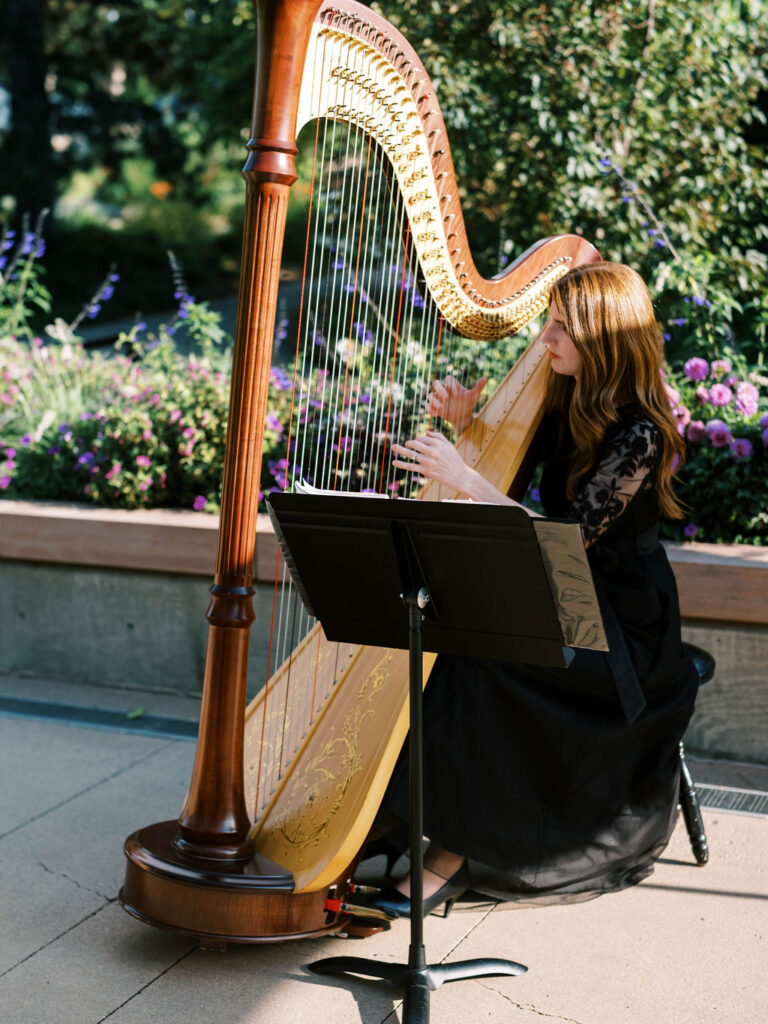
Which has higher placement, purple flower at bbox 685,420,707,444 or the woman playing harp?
purple flower at bbox 685,420,707,444

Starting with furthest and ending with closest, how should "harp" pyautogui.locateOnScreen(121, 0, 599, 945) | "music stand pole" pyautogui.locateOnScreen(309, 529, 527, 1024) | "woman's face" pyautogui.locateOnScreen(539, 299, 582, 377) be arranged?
"woman's face" pyautogui.locateOnScreen(539, 299, 582, 377)
"harp" pyautogui.locateOnScreen(121, 0, 599, 945)
"music stand pole" pyautogui.locateOnScreen(309, 529, 527, 1024)

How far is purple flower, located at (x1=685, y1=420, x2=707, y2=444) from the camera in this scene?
13.4ft

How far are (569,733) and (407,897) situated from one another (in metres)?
0.56

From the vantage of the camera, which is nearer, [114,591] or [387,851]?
[387,851]

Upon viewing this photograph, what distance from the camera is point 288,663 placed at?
8.75ft

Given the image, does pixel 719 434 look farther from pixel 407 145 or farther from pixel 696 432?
pixel 407 145

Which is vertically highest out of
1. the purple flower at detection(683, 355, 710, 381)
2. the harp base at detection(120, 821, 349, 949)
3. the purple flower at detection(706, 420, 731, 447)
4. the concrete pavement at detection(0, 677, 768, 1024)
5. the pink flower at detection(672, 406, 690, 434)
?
the purple flower at detection(683, 355, 710, 381)

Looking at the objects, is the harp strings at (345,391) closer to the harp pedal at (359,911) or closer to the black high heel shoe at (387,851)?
the harp pedal at (359,911)

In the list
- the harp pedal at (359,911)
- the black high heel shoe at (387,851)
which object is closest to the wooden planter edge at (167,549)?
the black high heel shoe at (387,851)

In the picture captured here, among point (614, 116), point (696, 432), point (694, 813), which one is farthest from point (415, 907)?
point (614, 116)

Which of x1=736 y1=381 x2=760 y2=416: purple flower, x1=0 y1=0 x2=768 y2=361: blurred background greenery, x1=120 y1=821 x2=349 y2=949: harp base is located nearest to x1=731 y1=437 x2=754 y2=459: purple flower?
x1=736 y1=381 x2=760 y2=416: purple flower

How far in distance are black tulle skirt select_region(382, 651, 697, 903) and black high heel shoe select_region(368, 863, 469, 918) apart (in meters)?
0.03

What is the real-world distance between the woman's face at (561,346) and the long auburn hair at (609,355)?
0.7 inches

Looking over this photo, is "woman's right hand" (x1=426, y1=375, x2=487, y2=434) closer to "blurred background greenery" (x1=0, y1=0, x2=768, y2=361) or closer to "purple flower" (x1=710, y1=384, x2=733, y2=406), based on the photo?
"purple flower" (x1=710, y1=384, x2=733, y2=406)
